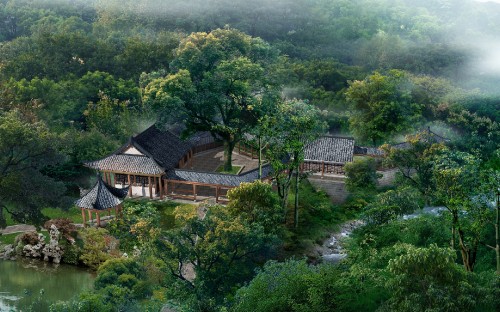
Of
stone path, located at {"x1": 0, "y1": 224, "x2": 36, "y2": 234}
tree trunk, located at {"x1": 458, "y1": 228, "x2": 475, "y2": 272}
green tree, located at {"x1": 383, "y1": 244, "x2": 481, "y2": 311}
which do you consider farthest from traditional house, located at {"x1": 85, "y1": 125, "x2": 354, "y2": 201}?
green tree, located at {"x1": 383, "y1": 244, "x2": 481, "y2": 311}

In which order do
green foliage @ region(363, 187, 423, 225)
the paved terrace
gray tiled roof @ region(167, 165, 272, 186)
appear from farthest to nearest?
the paved terrace → gray tiled roof @ region(167, 165, 272, 186) → green foliage @ region(363, 187, 423, 225)

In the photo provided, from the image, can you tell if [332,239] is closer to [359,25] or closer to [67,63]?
[67,63]

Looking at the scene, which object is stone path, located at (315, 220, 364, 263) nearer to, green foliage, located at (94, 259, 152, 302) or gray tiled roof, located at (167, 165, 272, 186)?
gray tiled roof, located at (167, 165, 272, 186)

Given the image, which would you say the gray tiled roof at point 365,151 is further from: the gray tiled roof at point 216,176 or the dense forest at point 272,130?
the gray tiled roof at point 216,176

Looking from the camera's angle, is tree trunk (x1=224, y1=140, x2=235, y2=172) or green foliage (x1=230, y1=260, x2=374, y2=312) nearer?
green foliage (x1=230, y1=260, x2=374, y2=312)

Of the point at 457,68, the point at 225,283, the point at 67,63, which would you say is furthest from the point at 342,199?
the point at 457,68

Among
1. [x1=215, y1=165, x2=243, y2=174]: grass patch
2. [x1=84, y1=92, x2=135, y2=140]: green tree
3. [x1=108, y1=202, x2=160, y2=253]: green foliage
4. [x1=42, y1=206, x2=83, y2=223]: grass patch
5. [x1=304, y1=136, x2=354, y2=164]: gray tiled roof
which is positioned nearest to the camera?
[x1=108, y1=202, x2=160, y2=253]: green foliage
